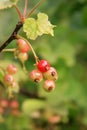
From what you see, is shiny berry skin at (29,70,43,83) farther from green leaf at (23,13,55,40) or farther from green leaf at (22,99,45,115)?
green leaf at (22,99,45,115)

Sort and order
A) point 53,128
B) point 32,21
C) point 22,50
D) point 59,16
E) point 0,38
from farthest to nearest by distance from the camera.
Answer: point 59,16 → point 53,128 → point 0,38 → point 22,50 → point 32,21

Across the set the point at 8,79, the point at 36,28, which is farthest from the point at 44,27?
the point at 8,79

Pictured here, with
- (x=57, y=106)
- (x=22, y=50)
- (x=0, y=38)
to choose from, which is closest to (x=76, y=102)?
(x=57, y=106)

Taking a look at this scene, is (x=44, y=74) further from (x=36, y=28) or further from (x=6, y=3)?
(x=6, y=3)

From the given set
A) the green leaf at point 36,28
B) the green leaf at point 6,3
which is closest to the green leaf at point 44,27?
the green leaf at point 36,28

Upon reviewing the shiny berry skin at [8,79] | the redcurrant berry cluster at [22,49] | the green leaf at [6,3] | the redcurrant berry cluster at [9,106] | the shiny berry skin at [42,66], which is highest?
the redcurrant berry cluster at [9,106]

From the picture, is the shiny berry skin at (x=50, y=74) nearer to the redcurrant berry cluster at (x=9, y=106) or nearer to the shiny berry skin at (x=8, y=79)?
the shiny berry skin at (x=8, y=79)

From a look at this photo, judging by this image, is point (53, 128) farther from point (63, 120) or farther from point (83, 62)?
point (83, 62)

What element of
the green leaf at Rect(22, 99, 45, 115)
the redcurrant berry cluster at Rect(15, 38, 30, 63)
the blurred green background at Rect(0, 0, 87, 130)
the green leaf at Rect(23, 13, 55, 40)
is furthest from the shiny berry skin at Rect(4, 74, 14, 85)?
the green leaf at Rect(22, 99, 45, 115)
